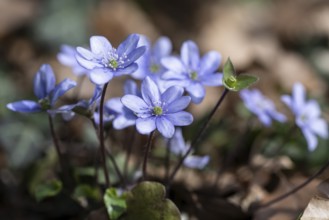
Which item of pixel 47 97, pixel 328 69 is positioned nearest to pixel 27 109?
pixel 47 97

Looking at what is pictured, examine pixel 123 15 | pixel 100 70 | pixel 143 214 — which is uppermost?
pixel 100 70

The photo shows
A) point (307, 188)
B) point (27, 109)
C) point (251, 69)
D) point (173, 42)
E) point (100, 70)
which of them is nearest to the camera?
point (100, 70)

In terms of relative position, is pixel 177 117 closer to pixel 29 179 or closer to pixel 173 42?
pixel 29 179

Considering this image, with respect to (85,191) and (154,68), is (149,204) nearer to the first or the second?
(85,191)

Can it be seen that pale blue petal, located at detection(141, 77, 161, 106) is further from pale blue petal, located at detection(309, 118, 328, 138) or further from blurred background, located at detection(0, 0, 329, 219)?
blurred background, located at detection(0, 0, 329, 219)

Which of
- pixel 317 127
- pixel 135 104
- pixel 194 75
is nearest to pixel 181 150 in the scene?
pixel 194 75

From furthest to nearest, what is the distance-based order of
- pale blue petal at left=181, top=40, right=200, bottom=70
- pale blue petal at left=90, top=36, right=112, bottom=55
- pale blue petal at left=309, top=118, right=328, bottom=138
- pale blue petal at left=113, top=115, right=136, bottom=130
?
pale blue petal at left=309, top=118, right=328, bottom=138 → pale blue petal at left=181, top=40, right=200, bottom=70 → pale blue petal at left=113, top=115, right=136, bottom=130 → pale blue petal at left=90, top=36, right=112, bottom=55

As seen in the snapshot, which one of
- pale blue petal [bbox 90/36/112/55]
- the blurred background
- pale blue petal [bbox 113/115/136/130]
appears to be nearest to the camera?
pale blue petal [bbox 90/36/112/55]

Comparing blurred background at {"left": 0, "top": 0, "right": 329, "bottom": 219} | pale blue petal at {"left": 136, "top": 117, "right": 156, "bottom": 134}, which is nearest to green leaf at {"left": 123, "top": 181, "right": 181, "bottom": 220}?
pale blue petal at {"left": 136, "top": 117, "right": 156, "bottom": 134}
